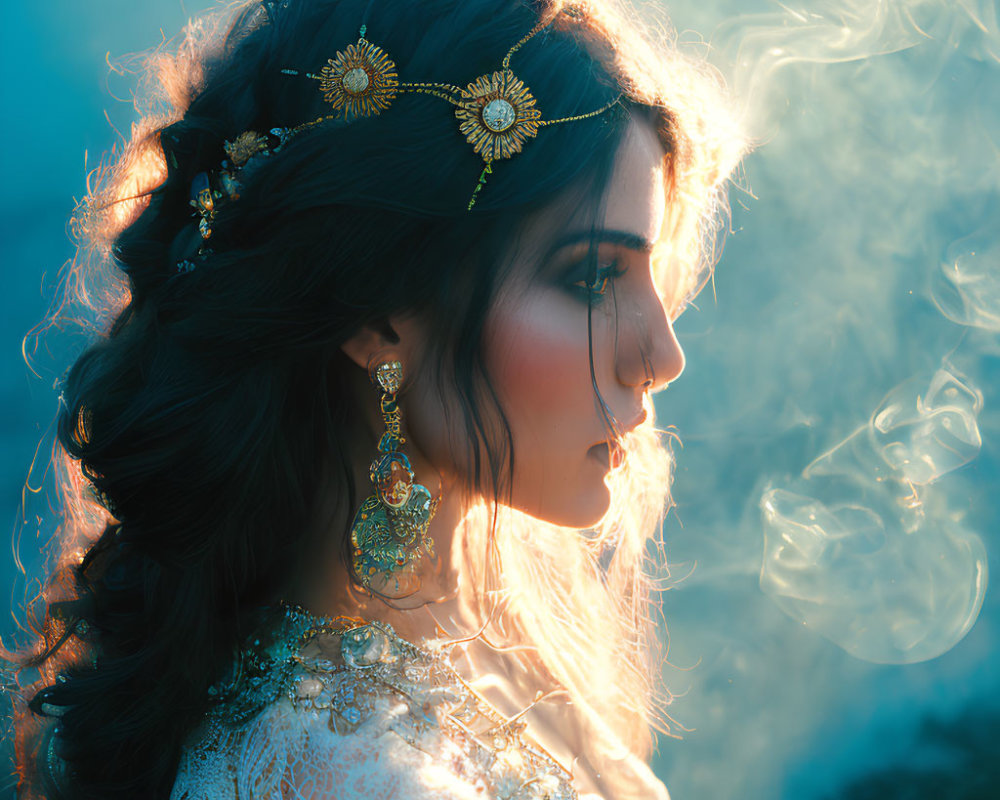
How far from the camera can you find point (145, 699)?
1134 mm

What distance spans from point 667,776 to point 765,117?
7.39 feet

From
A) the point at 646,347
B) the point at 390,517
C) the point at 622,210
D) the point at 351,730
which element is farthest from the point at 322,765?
the point at 622,210

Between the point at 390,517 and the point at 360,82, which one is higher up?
the point at 360,82

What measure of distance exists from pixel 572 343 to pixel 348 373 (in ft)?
1.14

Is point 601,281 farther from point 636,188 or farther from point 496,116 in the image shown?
point 496,116

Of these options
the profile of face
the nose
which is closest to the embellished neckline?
the profile of face

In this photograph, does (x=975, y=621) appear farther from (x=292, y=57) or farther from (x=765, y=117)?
(x=292, y=57)

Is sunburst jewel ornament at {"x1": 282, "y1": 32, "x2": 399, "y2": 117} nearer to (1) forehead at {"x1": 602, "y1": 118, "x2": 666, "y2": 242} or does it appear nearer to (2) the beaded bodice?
(1) forehead at {"x1": 602, "y1": 118, "x2": 666, "y2": 242}

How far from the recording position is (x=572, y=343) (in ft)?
3.64

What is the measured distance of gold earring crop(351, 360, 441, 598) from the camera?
1.14 meters

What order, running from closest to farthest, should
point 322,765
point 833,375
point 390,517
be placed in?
point 322,765
point 390,517
point 833,375

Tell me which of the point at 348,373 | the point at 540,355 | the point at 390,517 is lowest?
the point at 390,517

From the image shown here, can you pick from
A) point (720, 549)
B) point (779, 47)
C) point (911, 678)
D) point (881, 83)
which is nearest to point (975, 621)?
point (911, 678)

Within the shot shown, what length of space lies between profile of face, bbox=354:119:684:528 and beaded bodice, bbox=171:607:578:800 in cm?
28
